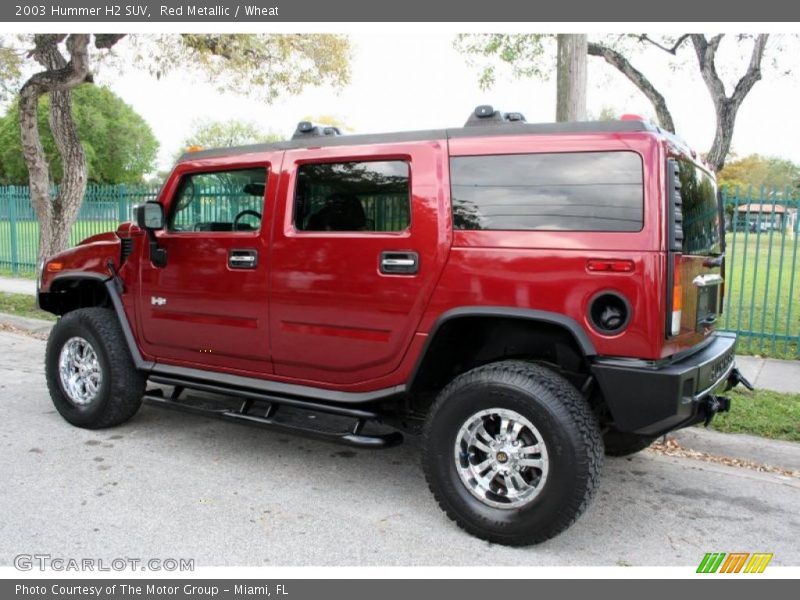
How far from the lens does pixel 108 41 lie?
32.3 feet

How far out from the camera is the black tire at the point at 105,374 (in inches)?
190

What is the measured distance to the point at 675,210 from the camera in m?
3.14

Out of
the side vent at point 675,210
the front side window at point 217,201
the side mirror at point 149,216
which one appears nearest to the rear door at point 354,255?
the front side window at point 217,201

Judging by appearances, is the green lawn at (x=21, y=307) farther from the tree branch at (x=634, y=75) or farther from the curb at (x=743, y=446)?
the tree branch at (x=634, y=75)

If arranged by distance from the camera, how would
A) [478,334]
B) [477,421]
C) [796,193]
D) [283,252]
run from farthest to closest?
[796,193] < [283,252] < [478,334] < [477,421]

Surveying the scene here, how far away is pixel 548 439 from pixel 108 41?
9430 mm

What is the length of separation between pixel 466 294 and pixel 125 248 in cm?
272

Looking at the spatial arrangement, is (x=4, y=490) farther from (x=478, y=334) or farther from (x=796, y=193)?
(x=796, y=193)

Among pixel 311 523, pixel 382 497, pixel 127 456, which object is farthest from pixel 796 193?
pixel 127 456

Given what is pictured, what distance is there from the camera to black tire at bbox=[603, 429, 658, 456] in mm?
3799

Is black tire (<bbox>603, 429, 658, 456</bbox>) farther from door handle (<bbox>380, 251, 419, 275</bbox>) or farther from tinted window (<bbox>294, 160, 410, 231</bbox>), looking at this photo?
tinted window (<bbox>294, 160, 410, 231</bbox>)

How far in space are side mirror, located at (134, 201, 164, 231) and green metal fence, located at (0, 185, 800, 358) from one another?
15.6 feet

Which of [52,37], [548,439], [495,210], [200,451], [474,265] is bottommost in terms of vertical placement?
[200,451]

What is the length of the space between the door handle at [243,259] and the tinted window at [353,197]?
360mm
